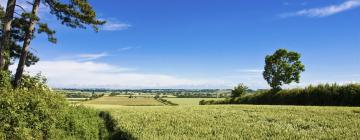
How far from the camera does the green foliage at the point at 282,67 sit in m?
62.1

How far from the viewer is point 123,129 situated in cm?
1811

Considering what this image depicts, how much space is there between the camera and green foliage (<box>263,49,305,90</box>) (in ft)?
204

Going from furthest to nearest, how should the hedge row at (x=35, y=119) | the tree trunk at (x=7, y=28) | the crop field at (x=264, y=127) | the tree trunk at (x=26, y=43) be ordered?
the tree trunk at (x=26, y=43), the tree trunk at (x=7, y=28), the crop field at (x=264, y=127), the hedge row at (x=35, y=119)

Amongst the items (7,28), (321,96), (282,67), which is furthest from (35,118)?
(282,67)

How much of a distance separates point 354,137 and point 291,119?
4625 mm

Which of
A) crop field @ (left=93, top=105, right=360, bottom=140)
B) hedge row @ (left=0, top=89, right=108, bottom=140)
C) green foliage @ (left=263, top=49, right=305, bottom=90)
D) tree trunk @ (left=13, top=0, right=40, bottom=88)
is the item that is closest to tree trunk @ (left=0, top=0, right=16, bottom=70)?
tree trunk @ (left=13, top=0, right=40, bottom=88)

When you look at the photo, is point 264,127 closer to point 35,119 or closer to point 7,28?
point 35,119

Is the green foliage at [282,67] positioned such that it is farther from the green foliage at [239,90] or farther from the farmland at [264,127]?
the farmland at [264,127]

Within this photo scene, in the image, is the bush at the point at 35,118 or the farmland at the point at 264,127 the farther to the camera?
the farmland at the point at 264,127

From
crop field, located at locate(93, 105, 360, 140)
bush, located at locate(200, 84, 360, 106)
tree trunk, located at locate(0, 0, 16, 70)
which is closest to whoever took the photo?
crop field, located at locate(93, 105, 360, 140)

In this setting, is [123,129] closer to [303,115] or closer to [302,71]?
[303,115]

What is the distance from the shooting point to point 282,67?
6291cm

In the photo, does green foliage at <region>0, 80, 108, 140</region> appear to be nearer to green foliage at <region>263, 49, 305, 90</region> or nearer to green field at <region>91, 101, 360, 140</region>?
green field at <region>91, 101, 360, 140</region>

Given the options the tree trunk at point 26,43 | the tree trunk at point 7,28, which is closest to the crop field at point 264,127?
the tree trunk at point 7,28
